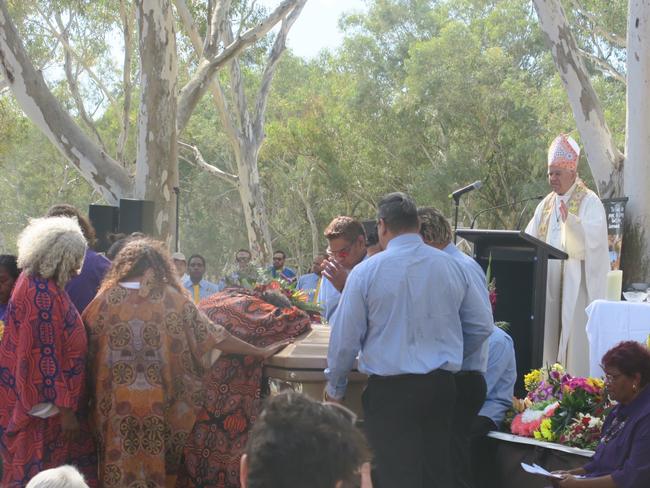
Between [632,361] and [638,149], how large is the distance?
6119mm

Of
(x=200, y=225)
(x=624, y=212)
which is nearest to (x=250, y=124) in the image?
(x=624, y=212)

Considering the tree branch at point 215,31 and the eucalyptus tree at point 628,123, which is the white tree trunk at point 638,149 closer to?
the eucalyptus tree at point 628,123

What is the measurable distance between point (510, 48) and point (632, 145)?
2455 centimetres

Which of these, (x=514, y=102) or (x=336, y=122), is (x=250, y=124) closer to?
(x=514, y=102)

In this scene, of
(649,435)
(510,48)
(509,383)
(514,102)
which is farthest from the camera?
(510,48)

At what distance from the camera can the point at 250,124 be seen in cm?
2280

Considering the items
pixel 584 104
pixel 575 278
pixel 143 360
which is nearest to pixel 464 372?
pixel 143 360

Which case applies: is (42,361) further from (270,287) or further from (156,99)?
(156,99)

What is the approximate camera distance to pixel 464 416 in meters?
5.61

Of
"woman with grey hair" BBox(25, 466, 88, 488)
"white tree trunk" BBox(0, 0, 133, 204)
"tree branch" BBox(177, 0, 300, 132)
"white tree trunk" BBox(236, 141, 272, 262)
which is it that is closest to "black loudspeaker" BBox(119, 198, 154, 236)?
"white tree trunk" BBox(0, 0, 133, 204)

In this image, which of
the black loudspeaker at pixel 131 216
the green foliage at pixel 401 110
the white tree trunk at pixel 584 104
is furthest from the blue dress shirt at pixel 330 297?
the green foliage at pixel 401 110

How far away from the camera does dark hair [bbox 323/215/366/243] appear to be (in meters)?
5.88

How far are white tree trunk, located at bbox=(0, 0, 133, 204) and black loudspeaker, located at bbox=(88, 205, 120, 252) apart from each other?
160 cm

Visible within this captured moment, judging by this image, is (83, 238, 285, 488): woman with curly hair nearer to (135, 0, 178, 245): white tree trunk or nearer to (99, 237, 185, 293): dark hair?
(99, 237, 185, 293): dark hair
